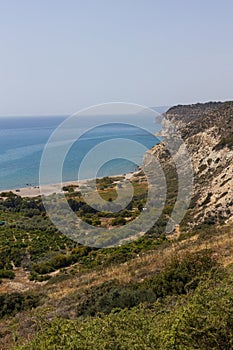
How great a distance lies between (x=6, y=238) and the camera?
29484 mm

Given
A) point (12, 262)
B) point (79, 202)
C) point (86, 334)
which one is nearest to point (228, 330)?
point (86, 334)

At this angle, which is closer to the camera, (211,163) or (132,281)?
(132,281)

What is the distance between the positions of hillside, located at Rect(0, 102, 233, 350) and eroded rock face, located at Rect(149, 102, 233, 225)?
0.12 m

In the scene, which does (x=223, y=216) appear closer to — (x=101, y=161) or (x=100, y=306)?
(x=101, y=161)

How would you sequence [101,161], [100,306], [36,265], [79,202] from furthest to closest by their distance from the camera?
[79,202]
[36,265]
[101,161]
[100,306]

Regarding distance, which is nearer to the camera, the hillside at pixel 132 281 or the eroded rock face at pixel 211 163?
the hillside at pixel 132 281

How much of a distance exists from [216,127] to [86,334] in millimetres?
36444

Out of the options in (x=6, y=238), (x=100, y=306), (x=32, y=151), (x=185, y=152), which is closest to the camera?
(x=100, y=306)

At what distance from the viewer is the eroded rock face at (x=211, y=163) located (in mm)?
23125

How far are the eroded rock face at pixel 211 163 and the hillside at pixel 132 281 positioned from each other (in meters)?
0.12

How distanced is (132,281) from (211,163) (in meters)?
23.7

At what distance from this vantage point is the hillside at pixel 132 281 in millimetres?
4883

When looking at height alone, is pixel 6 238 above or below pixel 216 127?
below

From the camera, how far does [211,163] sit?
3284 cm
